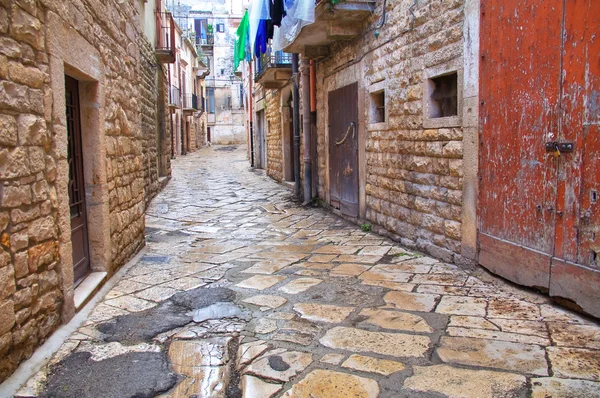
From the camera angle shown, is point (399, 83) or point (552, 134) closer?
point (552, 134)

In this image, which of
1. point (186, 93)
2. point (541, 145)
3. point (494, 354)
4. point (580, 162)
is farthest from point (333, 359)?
point (186, 93)

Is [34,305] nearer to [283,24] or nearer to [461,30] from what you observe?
[461,30]

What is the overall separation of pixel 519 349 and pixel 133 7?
539 cm

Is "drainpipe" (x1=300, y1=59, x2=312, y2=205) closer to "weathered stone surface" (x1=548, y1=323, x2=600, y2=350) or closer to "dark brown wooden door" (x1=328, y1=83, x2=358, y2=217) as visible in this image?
"dark brown wooden door" (x1=328, y1=83, x2=358, y2=217)

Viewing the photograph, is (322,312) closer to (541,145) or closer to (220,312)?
(220,312)

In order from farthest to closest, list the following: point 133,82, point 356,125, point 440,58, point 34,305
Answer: point 356,125 < point 133,82 < point 440,58 < point 34,305

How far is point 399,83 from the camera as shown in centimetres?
583

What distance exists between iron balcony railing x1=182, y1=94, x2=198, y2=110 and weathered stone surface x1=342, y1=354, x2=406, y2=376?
28700 millimetres

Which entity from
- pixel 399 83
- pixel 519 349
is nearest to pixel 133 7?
pixel 399 83

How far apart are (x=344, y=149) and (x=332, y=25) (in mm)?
1837

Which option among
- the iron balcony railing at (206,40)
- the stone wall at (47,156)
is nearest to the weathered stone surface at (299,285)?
the stone wall at (47,156)

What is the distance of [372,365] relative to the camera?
2.74m

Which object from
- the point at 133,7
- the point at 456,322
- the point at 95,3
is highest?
the point at 133,7

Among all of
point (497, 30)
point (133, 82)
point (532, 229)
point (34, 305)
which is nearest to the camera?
point (34, 305)
